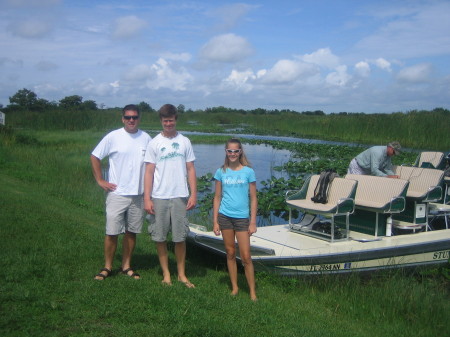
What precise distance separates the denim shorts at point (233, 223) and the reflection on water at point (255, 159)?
35.8 feet

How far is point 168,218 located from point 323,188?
3217 mm

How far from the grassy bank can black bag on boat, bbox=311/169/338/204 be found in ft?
4.81

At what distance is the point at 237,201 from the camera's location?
5.23 metres

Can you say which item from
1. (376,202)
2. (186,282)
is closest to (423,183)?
(376,202)

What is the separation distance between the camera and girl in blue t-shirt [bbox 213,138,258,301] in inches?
206

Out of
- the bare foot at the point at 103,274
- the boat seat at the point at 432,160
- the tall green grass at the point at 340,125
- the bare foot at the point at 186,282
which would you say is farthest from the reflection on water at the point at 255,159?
the bare foot at the point at 103,274

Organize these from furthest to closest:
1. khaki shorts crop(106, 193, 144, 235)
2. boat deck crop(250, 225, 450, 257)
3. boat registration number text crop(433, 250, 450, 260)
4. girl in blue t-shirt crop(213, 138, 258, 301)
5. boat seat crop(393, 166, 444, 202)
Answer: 1. boat seat crop(393, 166, 444, 202)
2. boat registration number text crop(433, 250, 450, 260)
3. boat deck crop(250, 225, 450, 257)
4. khaki shorts crop(106, 193, 144, 235)
5. girl in blue t-shirt crop(213, 138, 258, 301)

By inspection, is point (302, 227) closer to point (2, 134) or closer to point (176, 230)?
point (176, 230)

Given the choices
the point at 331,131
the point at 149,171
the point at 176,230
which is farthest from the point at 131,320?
the point at 331,131

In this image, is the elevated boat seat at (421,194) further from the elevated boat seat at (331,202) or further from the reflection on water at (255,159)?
the reflection on water at (255,159)

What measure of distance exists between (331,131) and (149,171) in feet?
106

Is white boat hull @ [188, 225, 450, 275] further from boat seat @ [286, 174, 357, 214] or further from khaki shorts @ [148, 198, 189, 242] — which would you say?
khaki shorts @ [148, 198, 189, 242]

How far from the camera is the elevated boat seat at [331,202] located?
714cm

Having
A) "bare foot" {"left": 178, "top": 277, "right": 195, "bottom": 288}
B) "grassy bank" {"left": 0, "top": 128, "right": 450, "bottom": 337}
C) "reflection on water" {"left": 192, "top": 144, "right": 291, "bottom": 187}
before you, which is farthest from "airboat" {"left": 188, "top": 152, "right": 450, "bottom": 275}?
"reflection on water" {"left": 192, "top": 144, "right": 291, "bottom": 187}
